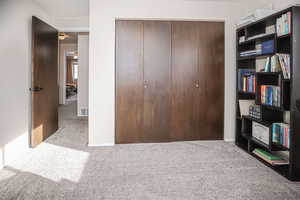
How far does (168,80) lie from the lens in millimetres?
3689

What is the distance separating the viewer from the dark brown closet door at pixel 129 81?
358 cm

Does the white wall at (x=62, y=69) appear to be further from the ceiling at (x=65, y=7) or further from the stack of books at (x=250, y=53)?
the stack of books at (x=250, y=53)

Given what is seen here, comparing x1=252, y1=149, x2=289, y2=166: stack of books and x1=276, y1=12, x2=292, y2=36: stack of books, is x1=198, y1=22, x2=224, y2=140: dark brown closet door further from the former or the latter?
x1=276, y1=12, x2=292, y2=36: stack of books

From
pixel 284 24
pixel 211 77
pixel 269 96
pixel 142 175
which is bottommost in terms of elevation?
pixel 142 175

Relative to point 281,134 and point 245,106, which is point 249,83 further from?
point 281,134

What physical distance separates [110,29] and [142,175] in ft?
7.65

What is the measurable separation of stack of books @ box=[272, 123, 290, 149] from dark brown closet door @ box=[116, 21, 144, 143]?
1.96m

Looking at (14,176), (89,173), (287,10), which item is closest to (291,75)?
(287,10)

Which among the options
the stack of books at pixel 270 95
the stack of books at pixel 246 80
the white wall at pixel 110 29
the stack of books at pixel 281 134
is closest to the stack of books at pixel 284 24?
the stack of books at pixel 270 95

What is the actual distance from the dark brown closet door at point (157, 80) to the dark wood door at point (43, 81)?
1.74 metres

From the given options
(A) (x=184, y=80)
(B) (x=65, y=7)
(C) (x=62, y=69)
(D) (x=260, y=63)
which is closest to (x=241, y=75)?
(D) (x=260, y=63)

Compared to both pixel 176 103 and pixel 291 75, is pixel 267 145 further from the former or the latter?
pixel 176 103

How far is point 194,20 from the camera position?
3701 millimetres

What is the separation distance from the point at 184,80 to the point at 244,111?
108 centimetres
